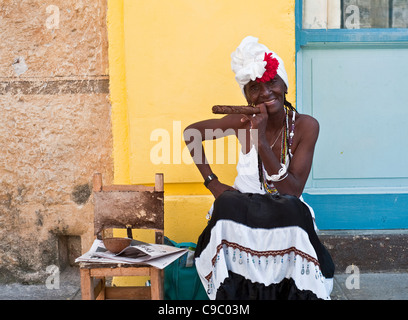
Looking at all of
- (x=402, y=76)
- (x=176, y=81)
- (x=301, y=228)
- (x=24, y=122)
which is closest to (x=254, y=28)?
(x=176, y=81)

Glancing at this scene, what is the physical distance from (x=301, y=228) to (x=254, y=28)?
1553 millimetres

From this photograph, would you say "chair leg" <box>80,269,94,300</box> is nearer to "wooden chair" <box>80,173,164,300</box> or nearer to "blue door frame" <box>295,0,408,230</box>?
"wooden chair" <box>80,173,164,300</box>

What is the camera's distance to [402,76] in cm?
365

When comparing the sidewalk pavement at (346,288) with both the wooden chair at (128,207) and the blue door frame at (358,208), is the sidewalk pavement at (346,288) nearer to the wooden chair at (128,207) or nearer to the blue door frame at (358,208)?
the blue door frame at (358,208)

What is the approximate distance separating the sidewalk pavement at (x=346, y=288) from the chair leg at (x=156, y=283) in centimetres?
99

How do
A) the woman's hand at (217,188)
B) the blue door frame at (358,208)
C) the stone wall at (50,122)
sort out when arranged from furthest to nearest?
the blue door frame at (358,208) → the stone wall at (50,122) → the woman's hand at (217,188)

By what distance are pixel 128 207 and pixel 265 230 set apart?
0.89 m

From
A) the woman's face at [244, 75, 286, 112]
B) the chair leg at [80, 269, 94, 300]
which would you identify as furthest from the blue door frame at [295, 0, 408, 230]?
the chair leg at [80, 269, 94, 300]

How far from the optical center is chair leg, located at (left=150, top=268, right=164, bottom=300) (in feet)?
8.31

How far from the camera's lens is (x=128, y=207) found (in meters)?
2.93

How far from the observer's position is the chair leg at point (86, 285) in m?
2.53

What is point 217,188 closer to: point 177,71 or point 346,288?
point 177,71

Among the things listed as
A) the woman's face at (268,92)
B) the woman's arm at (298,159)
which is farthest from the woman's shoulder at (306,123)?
the woman's face at (268,92)
